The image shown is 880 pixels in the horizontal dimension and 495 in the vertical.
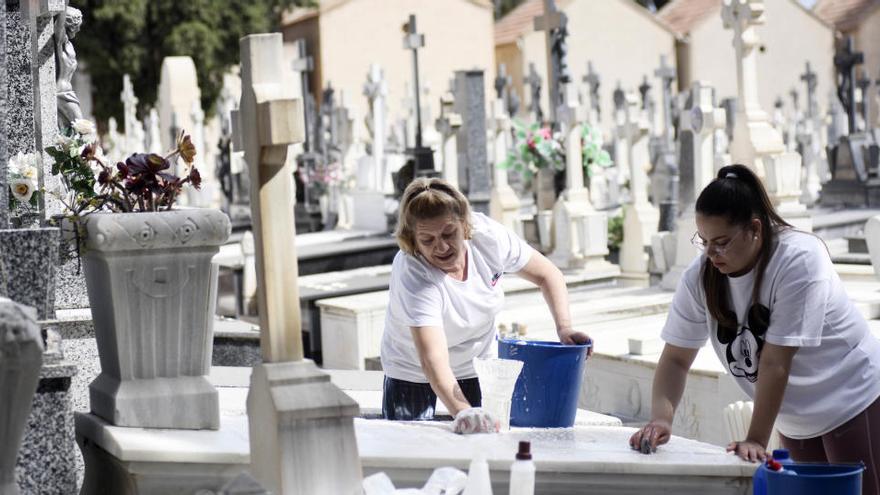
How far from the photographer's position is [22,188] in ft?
17.2

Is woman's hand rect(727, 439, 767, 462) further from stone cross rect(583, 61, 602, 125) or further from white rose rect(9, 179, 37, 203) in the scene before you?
stone cross rect(583, 61, 602, 125)

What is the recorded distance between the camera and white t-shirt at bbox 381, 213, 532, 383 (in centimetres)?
416

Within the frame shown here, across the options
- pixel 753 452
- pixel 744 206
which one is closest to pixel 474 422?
pixel 753 452

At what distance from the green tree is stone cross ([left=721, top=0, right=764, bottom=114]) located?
21144 mm

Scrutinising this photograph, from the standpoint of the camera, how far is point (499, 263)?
14.4 feet

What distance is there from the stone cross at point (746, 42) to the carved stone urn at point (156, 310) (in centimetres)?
816

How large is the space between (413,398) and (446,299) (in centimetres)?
41

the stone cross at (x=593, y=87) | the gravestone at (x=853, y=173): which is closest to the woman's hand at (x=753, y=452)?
the gravestone at (x=853, y=173)

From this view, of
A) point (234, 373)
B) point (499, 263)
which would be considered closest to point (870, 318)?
point (234, 373)

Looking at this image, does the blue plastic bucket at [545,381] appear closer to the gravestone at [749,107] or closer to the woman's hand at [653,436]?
the woman's hand at [653,436]

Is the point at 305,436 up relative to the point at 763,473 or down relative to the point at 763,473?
up

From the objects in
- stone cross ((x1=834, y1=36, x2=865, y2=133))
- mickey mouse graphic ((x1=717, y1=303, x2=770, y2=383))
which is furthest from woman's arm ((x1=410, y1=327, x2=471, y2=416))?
stone cross ((x1=834, y1=36, x2=865, y2=133))

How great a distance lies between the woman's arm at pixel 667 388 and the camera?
155 inches

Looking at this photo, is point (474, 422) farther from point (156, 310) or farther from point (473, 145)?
point (473, 145)
